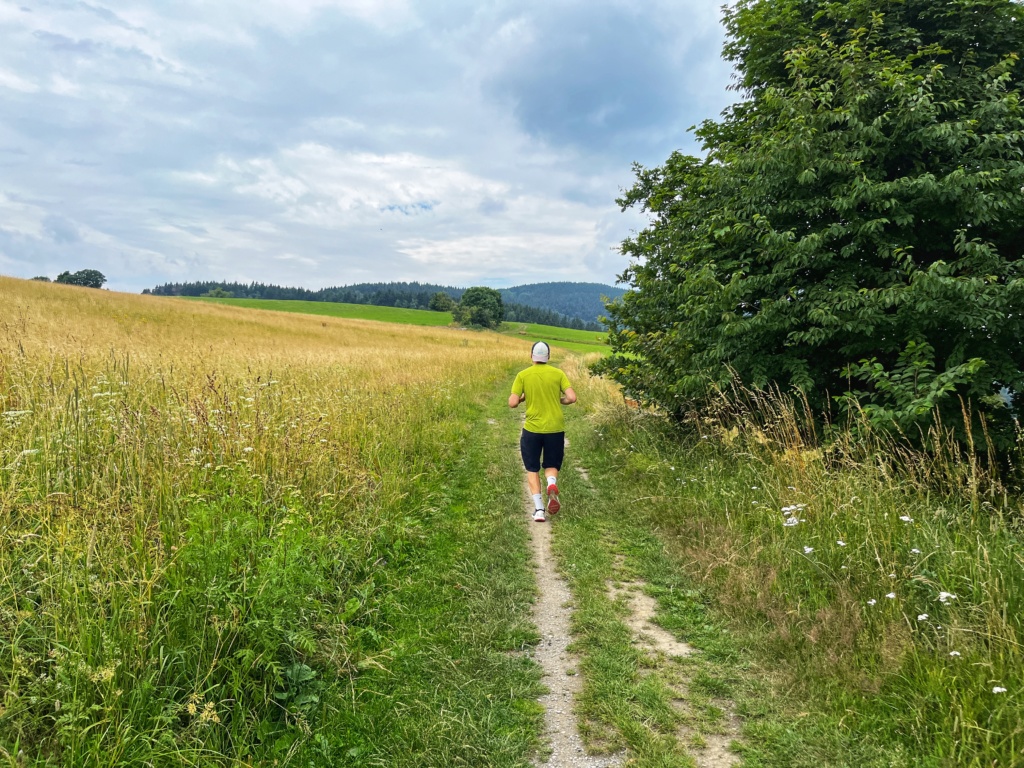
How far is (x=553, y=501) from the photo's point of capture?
6.54 meters

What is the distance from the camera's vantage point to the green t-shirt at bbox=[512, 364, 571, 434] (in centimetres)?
681

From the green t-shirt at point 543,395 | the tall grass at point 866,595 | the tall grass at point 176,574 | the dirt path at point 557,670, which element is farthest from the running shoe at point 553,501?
the tall grass at point 176,574

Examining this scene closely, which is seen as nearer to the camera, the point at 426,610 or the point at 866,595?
the point at 866,595

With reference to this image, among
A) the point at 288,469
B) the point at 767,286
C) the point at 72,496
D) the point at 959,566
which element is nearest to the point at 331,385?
the point at 288,469

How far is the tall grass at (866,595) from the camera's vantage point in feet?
8.78

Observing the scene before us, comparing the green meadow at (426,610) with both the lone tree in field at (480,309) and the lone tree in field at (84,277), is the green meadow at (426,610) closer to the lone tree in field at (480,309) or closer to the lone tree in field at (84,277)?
the lone tree in field at (480,309)

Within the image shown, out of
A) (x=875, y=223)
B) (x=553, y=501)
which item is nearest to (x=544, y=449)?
(x=553, y=501)

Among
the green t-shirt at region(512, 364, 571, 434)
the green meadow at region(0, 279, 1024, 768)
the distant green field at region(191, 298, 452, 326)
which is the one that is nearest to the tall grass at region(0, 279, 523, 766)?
the green meadow at region(0, 279, 1024, 768)

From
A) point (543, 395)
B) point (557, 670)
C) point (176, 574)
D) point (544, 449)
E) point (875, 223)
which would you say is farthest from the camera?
point (544, 449)

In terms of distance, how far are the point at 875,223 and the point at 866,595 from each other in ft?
15.1

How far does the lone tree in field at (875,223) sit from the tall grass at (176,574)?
18.6 ft

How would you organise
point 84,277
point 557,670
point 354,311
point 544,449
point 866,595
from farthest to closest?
point 354,311 < point 84,277 < point 544,449 < point 866,595 < point 557,670

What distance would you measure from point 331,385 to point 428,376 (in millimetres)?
5593

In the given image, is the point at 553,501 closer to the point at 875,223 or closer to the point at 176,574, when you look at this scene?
the point at 176,574
